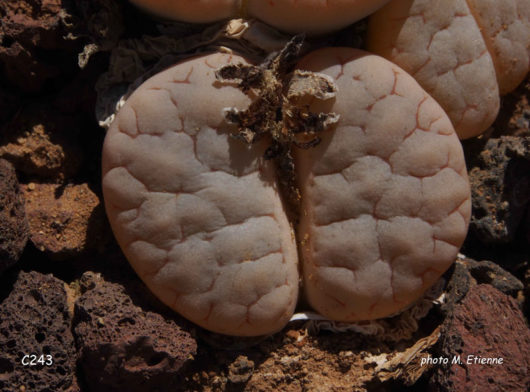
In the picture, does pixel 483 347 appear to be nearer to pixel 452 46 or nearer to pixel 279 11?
pixel 452 46

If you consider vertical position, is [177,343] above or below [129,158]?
below

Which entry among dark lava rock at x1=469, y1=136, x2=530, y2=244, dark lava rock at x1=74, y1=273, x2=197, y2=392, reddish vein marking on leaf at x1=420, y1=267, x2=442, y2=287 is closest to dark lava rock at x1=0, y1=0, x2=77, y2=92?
dark lava rock at x1=74, y1=273, x2=197, y2=392

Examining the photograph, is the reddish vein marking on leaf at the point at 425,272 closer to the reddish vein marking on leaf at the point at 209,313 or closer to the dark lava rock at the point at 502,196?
the dark lava rock at the point at 502,196

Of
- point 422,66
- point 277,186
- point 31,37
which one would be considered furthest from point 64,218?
point 422,66

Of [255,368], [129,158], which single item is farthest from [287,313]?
[129,158]

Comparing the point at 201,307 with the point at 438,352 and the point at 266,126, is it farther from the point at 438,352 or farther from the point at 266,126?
the point at 438,352

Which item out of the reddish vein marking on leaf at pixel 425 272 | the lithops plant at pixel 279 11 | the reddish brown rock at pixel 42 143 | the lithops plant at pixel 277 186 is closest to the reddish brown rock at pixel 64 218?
the reddish brown rock at pixel 42 143
